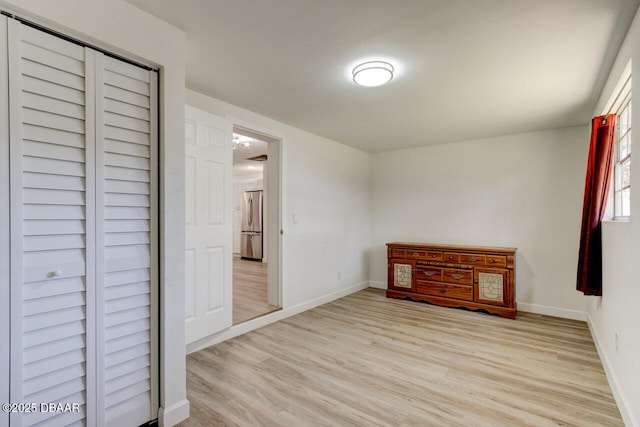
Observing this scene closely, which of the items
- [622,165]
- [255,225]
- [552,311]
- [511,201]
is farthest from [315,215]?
[255,225]

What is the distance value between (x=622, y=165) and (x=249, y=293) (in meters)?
4.29

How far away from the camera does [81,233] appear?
151 cm

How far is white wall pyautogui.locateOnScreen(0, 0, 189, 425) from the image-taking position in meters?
1.67

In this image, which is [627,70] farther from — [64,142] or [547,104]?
[64,142]

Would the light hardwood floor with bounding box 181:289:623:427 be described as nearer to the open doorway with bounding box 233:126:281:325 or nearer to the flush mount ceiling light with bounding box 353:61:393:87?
the open doorway with bounding box 233:126:281:325

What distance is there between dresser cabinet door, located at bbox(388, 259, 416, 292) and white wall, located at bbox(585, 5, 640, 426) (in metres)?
2.07

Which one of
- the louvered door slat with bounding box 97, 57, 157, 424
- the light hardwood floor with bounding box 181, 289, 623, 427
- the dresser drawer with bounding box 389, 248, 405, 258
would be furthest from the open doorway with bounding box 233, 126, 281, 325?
the dresser drawer with bounding box 389, 248, 405, 258

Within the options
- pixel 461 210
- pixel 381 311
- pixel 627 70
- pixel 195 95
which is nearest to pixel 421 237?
pixel 461 210

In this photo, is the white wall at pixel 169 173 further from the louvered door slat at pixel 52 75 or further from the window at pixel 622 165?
the window at pixel 622 165

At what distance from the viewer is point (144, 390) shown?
1.74m

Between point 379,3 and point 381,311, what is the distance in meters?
3.32

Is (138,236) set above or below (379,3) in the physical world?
below

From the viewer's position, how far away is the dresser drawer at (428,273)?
164 inches

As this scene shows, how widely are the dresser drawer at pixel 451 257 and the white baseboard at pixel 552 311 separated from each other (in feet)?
3.10
